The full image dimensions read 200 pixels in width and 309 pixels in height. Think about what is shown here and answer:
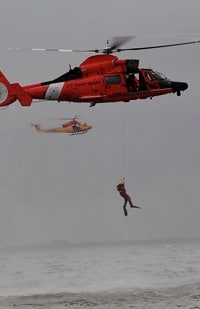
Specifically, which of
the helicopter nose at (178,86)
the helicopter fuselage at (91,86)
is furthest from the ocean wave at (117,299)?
the helicopter fuselage at (91,86)

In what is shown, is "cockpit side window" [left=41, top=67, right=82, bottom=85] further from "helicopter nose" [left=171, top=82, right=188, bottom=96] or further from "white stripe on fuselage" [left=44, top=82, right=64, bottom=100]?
"helicopter nose" [left=171, top=82, right=188, bottom=96]

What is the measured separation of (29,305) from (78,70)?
14631mm

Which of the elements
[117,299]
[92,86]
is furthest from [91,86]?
[117,299]

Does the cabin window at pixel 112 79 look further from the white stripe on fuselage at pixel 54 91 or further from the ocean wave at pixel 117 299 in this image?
the ocean wave at pixel 117 299

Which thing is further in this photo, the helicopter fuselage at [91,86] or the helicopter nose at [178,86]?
the helicopter nose at [178,86]

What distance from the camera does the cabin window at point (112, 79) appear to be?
3720 centimetres

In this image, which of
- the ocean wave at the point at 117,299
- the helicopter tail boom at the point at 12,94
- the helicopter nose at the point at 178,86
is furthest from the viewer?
the ocean wave at the point at 117,299

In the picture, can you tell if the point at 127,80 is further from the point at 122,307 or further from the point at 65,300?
the point at 65,300

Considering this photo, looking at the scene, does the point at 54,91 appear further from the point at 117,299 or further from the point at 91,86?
the point at 117,299

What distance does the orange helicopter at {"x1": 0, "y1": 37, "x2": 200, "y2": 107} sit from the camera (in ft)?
121

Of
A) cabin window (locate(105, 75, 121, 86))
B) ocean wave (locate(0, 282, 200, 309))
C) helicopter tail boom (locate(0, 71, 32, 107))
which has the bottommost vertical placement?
ocean wave (locate(0, 282, 200, 309))

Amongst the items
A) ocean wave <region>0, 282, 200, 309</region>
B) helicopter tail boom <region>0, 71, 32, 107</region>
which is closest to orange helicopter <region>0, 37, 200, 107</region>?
helicopter tail boom <region>0, 71, 32, 107</region>

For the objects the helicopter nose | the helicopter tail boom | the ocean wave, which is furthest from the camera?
the ocean wave

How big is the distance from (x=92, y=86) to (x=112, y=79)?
3.16 ft
